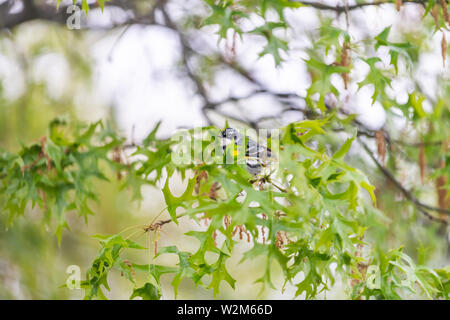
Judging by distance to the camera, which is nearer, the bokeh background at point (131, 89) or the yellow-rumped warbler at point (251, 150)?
the yellow-rumped warbler at point (251, 150)

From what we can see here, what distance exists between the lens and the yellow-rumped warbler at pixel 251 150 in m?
0.75

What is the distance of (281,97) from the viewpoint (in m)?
1.52

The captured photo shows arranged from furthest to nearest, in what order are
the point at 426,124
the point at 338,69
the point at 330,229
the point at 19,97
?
the point at 19,97, the point at 426,124, the point at 338,69, the point at 330,229

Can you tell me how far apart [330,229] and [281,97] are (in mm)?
902

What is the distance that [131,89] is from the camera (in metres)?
2.16

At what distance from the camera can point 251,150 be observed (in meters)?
0.76

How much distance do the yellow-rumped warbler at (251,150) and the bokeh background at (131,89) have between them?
662 millimetres

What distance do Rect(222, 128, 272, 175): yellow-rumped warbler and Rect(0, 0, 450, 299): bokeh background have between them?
66 cm

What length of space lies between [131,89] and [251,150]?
151 cm

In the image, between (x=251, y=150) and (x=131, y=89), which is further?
(x=131, y=89)

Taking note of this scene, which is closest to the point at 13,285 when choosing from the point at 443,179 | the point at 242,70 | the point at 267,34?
the point at 242,70

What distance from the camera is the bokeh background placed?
1574 millimetres
